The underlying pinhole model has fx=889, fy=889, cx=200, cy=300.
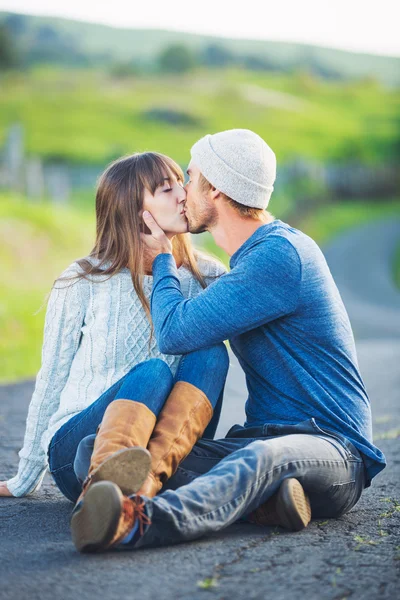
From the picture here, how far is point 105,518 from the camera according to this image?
2832mm

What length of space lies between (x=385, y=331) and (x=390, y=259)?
41.7ft

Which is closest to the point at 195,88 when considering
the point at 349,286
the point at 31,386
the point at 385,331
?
the point at 349,286

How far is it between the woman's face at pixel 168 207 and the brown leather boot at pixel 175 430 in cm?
82

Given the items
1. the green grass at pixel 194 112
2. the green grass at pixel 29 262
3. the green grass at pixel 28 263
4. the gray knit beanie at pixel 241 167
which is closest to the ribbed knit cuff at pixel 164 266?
the gray knit beanie at pixel 241 167

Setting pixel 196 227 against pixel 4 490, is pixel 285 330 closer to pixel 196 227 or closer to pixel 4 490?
pixel 196 227

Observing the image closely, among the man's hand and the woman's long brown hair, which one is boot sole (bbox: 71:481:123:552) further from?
the man's hand

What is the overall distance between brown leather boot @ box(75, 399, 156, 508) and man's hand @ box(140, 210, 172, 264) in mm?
878

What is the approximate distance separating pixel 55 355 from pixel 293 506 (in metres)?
1.24

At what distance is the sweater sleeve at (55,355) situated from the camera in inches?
150

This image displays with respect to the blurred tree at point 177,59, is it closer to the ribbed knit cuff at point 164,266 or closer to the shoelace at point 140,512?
the ribbed knit cuff at point 164,266

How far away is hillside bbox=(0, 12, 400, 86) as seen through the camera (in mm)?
65500

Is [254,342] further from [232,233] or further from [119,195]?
[119,195]

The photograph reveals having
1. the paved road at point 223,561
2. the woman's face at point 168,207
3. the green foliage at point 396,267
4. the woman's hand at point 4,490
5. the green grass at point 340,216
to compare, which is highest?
the green grass at point 340,216

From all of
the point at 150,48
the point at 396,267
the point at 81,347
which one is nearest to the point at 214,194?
the point at 81,347
